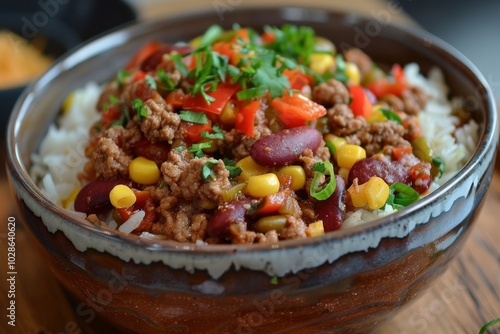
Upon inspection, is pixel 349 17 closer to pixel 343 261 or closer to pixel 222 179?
pixel 222 179

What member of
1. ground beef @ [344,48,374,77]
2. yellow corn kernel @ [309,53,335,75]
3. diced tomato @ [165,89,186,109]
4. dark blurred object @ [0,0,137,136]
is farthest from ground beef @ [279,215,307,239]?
dark blurred object @ [0,0,137,136]

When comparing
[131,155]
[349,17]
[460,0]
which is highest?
[349,17]

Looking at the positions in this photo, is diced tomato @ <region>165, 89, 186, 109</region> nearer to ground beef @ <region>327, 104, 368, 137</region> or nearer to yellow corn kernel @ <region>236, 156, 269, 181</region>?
yellow corn kernel @ <region>236, 156, 269, 181</region>

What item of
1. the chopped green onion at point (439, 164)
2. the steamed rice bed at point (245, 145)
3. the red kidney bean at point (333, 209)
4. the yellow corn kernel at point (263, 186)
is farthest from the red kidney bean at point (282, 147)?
the chopped green onion at point (439, 164)

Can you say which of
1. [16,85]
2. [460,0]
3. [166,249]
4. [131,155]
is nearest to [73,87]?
[16,85]

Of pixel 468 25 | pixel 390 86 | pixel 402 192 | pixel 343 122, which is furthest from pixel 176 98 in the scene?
pixel 468 25

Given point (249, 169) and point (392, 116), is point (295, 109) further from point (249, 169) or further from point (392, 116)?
point (392, 116)
